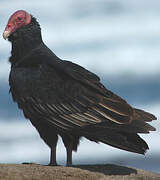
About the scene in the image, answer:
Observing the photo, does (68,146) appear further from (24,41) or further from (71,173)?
(24,41)

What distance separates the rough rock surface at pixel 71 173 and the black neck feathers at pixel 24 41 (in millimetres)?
2385

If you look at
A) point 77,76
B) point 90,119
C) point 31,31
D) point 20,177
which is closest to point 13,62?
point 31,31

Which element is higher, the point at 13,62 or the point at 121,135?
the point at 13,62

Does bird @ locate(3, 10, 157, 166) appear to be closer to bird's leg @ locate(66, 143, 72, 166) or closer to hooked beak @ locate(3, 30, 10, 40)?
bird's leg @ locate(66, 143, 72, 166)

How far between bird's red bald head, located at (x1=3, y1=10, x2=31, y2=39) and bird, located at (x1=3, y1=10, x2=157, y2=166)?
2.50 ft

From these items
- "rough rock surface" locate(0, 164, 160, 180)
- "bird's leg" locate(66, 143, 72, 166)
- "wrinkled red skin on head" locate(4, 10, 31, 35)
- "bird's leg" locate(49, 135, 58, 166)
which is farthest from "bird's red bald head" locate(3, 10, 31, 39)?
"rough rock surface" locate(0, 164, 160, 180)

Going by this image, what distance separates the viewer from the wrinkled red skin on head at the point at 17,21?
10719mm

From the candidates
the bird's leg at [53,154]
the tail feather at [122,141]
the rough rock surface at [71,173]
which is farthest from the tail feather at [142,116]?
the bird's leg at [53,154]

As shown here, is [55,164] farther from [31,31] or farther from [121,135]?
[31,31]

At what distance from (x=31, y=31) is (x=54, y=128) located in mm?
2288

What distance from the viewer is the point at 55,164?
32.2 feet

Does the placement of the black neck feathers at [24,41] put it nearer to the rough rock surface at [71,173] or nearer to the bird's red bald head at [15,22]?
the bird's red bald head at [15,22]

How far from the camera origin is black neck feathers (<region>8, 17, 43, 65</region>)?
10.4 meters

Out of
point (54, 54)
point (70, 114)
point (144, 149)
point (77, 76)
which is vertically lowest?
point (144, 149)
